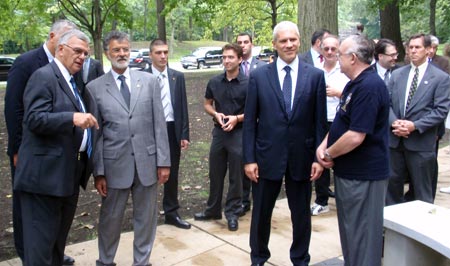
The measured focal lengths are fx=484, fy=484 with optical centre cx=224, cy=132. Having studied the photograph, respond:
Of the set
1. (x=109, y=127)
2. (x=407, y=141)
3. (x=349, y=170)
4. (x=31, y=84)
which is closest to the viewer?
(x=31, y=84)

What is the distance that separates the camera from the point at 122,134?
3.97 metres

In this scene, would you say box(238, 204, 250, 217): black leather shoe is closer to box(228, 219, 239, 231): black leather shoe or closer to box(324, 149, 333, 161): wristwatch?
box(228, 219, 239, 231): black leather shoe

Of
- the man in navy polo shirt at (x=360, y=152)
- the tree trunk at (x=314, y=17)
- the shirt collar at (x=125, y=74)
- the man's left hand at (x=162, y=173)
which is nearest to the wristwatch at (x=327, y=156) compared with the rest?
the man in navy polo shirt at (x=360, y=152)

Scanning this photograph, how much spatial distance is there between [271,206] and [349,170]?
863 mm

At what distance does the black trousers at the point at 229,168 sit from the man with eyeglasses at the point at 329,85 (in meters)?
1.03

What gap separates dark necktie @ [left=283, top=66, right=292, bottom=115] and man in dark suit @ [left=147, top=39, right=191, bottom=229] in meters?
1.57

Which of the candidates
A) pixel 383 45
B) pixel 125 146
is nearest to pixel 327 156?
pixel 125 146

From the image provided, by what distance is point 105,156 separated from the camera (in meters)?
3.97

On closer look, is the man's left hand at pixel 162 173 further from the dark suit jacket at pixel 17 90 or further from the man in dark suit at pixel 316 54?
the man in dark suit at pixel 316 54

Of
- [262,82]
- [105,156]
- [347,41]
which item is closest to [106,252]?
[105,156]

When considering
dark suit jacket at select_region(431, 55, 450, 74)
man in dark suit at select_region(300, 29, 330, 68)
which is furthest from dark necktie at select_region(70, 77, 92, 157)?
dark suit jacket at select_region(431, 55, 450, 74)

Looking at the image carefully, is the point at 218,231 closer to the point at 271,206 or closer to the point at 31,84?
the point at 271,206

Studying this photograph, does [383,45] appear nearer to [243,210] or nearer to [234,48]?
[234,48]

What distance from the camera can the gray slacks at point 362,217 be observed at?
3.55 meters
